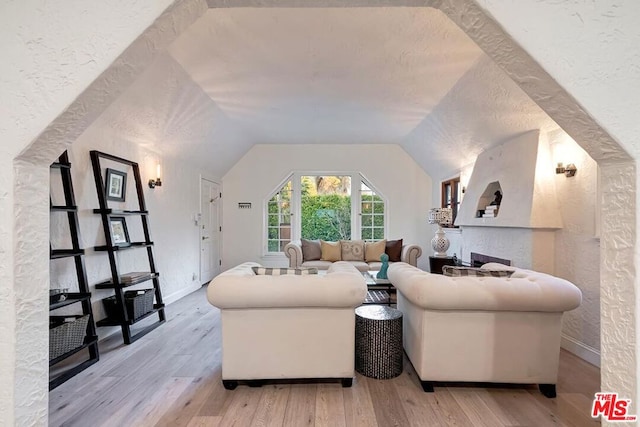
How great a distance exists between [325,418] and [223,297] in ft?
2.98

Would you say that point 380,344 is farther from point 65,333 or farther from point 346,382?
point 65,333

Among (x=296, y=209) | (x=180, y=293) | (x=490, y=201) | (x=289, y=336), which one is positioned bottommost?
(x=180, y=293)

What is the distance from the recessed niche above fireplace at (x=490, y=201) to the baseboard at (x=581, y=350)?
146 cm

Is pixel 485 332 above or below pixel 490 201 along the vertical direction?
below

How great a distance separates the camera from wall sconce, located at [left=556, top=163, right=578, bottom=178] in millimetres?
2669

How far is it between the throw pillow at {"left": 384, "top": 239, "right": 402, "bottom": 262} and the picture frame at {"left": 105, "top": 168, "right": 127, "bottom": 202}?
3750 mm

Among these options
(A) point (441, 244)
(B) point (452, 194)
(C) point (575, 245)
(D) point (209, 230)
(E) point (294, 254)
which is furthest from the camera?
(D) point (209, 230)

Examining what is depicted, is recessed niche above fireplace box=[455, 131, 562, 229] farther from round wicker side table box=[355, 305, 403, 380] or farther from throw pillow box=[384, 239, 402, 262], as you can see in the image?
round wicker side table box=[355, 305, 403, 380]

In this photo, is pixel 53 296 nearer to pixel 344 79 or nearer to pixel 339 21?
pixel 339 21

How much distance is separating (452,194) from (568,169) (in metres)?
2.66

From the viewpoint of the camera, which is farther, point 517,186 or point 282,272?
point 517,186

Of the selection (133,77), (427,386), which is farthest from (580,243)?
(133,77)

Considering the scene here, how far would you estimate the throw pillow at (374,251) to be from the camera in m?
5.08

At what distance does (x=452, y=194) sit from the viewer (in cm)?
536
